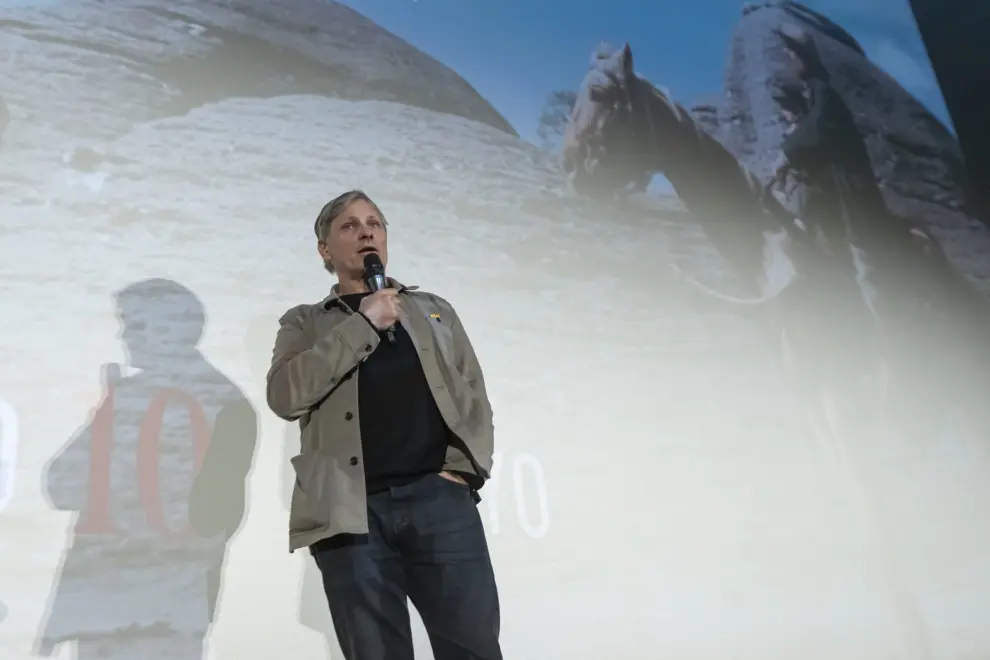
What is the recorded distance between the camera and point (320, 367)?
1083 mm

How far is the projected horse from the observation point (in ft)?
7.30

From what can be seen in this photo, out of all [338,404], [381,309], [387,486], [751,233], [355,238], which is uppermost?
[751,233]

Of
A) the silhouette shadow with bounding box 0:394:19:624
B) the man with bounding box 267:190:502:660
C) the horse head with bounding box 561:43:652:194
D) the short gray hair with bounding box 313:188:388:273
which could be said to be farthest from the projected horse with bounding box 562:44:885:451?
the silhouette shadow with bounding box 0:394:19:624

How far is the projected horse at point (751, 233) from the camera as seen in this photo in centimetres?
222

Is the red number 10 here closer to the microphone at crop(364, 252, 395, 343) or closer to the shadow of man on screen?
the shadow of man on screen

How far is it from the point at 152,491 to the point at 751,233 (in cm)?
180

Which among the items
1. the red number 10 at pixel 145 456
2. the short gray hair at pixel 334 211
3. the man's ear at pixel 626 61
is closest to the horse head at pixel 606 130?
the man's ear at pixel 626 61

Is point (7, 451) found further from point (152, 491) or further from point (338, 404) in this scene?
point (338, 404)

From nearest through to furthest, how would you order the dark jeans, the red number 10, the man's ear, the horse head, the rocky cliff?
the dark jeans < the red number 10 < the horse head < the man's ear < the rocky cliff

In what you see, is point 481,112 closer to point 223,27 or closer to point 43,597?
point 223,27

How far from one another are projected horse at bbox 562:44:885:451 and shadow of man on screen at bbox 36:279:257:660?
45.7 inches

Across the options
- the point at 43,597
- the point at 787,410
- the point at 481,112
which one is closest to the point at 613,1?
the point at 481,112

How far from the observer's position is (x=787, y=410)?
2.13 meters

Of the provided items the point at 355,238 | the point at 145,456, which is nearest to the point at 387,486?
the point at 355,238
